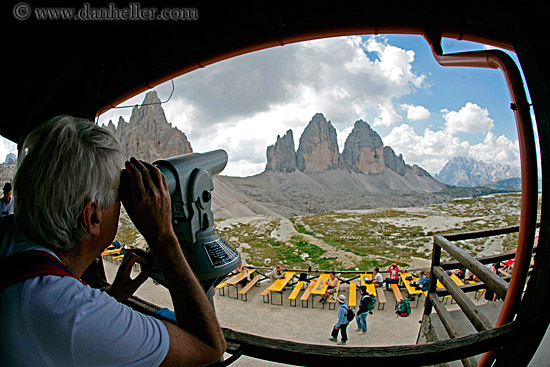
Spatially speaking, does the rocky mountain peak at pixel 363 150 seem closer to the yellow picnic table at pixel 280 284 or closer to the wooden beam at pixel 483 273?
the yellow picnic table at pixel 280 284

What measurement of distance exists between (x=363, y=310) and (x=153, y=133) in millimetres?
74563

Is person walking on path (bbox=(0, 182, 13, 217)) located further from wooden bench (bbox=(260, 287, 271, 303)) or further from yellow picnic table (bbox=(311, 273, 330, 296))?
yellow picnic table (bbox=(311, 273, 330, 296))

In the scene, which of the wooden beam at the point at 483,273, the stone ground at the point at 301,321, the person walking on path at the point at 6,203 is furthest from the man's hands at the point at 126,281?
the stone ground at the point at 301,321

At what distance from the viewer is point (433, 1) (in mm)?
2062

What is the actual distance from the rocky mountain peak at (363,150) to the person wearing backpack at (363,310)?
396 feet

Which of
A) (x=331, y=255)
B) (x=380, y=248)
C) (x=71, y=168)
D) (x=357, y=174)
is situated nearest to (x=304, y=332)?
(x=71, y=168)

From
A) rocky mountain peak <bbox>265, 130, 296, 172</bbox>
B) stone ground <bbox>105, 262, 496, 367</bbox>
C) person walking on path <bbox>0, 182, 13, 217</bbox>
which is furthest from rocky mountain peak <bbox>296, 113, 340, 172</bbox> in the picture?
person walking on path <bbox>0, 182, 13, 217</bbox>

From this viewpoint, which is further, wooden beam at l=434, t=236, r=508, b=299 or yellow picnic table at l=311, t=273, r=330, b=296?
yellow picnic table at l=311, t=273, r=330, b=296

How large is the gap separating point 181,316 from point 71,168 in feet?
1.35

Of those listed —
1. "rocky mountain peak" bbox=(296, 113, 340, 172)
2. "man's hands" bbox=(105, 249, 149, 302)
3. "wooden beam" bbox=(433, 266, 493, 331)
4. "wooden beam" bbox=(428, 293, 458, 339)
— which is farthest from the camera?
"rocky mountain peak" bbox=(296, 113, 340, 172)

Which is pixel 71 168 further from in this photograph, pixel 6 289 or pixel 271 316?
pixel 271 316

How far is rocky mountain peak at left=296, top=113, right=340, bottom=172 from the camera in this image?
375 feet

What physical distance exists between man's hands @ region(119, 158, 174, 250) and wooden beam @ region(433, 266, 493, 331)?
2.31m

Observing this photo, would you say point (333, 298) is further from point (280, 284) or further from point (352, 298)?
point (280, 284)
